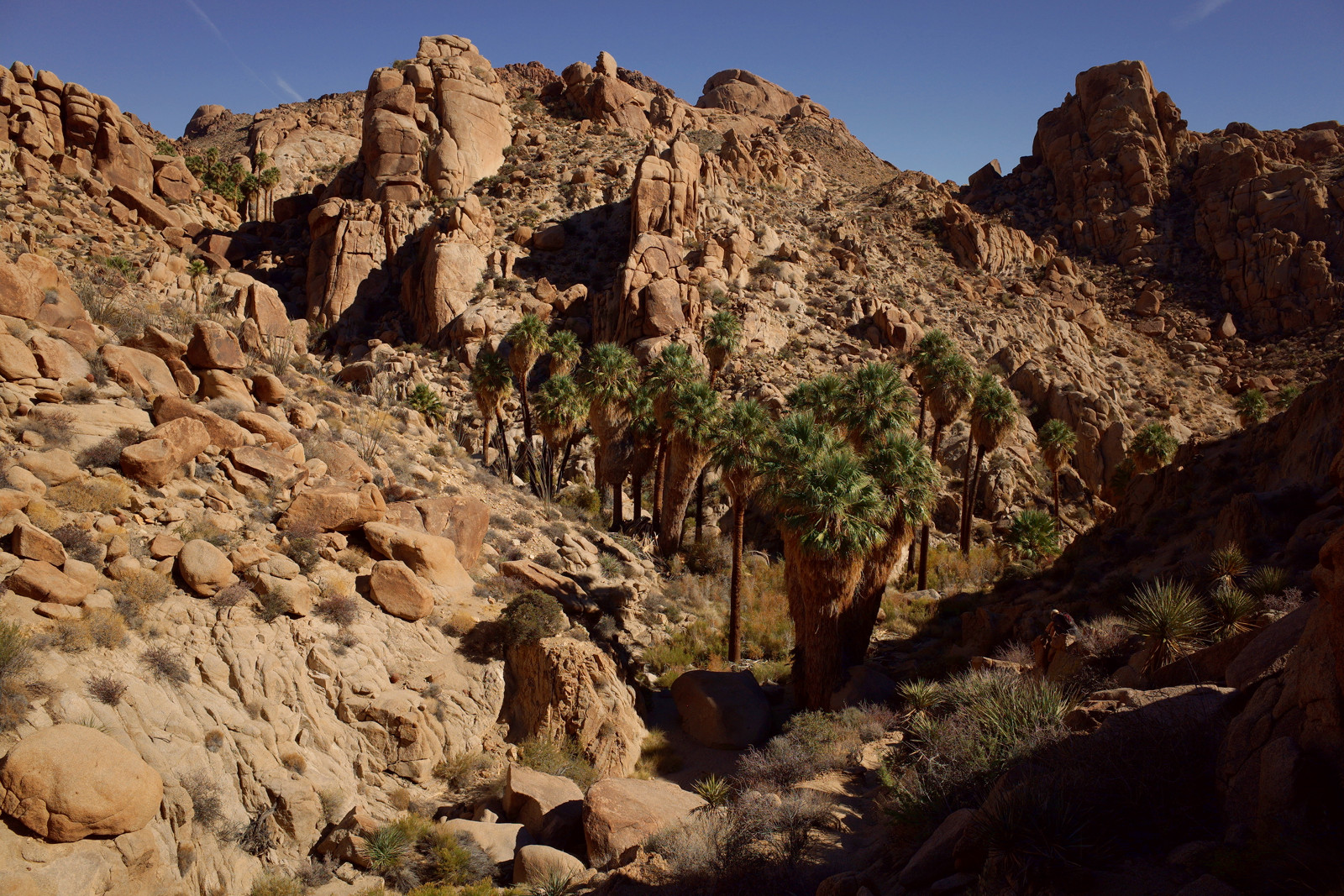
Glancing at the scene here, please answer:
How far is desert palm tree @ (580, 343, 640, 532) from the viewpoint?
1337 inches

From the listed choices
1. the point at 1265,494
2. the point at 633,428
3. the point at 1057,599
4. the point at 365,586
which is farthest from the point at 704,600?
the point at 1265,494

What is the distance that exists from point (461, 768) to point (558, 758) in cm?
207

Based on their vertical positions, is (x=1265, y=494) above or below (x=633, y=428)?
below

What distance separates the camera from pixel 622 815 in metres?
11.4

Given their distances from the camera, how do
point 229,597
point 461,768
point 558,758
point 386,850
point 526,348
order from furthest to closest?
1. point 526,348
2. point 558,758
3. point 461,768
4. point 229,597
5. point 386,850

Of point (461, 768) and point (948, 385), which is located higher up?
point (948, 385)

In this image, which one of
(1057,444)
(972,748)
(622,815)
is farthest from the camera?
(1057,444)

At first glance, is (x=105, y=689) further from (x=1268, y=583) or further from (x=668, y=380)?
(x=668, y=380)

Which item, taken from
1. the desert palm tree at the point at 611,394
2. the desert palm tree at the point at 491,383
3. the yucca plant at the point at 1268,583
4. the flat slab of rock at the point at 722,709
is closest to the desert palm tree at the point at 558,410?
the desert palm tree at the point at 611,394

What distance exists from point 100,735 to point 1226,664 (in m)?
15.5

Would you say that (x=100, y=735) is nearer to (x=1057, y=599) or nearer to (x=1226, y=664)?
(x=1226, y=664)

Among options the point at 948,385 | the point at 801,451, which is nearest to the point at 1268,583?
the point at 801,451

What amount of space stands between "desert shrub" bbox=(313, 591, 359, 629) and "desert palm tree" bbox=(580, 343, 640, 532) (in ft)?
66.9

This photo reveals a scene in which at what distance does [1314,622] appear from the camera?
646cm
